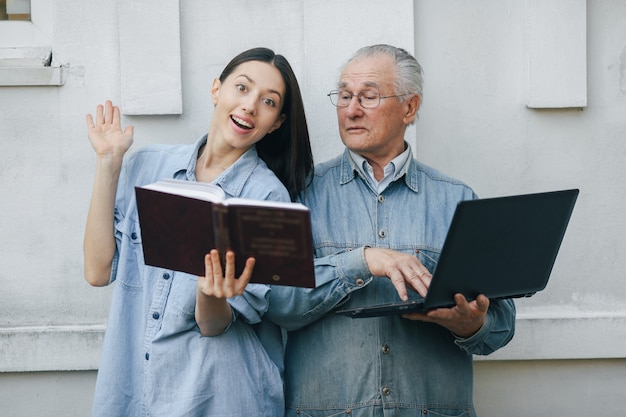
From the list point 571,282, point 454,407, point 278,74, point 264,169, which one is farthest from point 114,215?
point 571,282

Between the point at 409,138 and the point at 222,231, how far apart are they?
1.65m

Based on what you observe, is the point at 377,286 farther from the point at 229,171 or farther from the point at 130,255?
the point at 130,255

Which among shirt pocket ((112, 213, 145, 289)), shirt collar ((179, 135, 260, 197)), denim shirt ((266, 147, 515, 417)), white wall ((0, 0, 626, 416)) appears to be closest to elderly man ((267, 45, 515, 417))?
denim shirt ((266, 147, 515, 417))

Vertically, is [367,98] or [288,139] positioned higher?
[367,98]

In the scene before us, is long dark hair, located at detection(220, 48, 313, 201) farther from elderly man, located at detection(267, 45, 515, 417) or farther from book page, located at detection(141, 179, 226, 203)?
book page, located at detection(141, 179, 226, 203)

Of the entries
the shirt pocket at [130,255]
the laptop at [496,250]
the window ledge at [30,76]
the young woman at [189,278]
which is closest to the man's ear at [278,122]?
the young woman at [189,278]

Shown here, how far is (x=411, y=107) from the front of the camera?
3.71m

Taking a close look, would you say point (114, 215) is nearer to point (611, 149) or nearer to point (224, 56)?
point (224, 56)

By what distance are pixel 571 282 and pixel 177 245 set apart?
2181mm

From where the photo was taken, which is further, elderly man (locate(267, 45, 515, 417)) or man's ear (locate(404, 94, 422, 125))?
man's ear (locate(404, 94, 422, 125))

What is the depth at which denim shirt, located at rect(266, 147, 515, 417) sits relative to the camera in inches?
134

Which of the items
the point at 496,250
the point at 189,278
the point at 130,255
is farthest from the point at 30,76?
the point at 496,250

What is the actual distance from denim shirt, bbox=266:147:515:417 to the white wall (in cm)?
70

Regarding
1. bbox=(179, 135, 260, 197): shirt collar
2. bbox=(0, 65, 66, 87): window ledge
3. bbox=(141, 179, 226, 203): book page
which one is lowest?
bbox=(141, 179, 226, 203): book page
